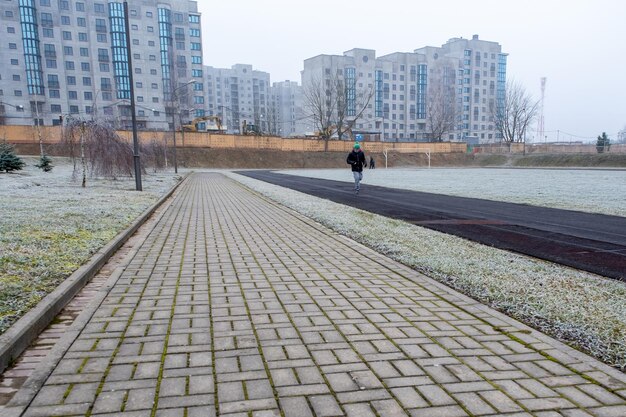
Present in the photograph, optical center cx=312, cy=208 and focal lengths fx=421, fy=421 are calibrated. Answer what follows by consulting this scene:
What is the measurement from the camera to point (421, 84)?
11500cm

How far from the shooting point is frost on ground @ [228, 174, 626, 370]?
361 centimetres

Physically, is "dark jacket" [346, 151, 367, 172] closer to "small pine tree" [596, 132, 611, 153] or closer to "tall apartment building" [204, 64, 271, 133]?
"small pine tree" [596, 132, 611, 153]

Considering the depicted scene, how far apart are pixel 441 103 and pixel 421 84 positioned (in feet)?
59.0

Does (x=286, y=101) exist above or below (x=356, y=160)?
above

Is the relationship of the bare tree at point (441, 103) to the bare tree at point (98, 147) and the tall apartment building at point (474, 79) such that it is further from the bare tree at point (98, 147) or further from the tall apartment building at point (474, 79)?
the bare tree at point (98, 147)

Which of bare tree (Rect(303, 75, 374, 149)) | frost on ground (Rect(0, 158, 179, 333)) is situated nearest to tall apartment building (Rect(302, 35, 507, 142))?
bare tree (Rect(303, 75, 374, 149))

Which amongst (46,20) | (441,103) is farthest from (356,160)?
(441,103)

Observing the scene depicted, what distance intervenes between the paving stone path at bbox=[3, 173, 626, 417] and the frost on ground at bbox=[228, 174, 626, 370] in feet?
0.80

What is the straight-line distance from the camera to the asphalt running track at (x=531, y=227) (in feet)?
21.4

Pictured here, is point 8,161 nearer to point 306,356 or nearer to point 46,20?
point 306,356

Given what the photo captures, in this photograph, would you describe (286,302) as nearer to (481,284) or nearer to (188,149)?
(481,284)

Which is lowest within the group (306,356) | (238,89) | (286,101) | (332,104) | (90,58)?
(306,356)

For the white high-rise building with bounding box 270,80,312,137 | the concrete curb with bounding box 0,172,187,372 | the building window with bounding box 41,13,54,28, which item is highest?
the building window with bounding box 41,13,54,28

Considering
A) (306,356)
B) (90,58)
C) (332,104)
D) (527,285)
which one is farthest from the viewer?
(332,104)
